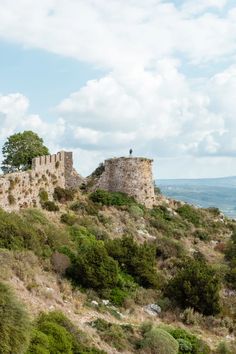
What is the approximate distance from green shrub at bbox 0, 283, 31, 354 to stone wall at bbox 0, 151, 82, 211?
52.7 feet

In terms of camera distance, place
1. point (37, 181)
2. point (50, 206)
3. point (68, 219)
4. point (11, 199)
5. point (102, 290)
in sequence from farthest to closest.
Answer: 1. point (37, 181)
2. point (50, 206)
3. point (68, 219)
4. point (11, 199)
5. point (102, 290)

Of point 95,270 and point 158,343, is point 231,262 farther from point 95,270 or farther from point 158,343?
point 158,343

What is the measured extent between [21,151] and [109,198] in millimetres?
7615

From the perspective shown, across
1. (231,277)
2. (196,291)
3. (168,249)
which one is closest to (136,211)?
(168,249)

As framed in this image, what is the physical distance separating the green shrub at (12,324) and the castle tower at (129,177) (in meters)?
27.4

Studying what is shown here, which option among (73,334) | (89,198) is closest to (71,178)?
(89,198)

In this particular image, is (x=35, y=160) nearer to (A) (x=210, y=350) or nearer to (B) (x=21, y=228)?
(B) (x=21, y=228)

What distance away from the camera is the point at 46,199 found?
33.9 meters

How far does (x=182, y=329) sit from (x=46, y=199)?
649 inches

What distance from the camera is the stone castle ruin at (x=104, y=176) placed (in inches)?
1347

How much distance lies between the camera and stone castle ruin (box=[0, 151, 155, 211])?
34.2 meters

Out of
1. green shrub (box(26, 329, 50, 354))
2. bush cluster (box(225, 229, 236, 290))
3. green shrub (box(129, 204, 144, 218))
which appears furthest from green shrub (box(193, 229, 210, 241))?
green shrub (box(26, 329, 50, 354))

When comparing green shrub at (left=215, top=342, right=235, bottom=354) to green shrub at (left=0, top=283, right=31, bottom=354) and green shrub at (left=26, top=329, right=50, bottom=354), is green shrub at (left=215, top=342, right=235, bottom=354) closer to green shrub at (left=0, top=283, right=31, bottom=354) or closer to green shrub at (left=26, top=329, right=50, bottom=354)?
green shrub at (left=26, top=329, right=50, bottom=354)

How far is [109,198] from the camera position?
125 ft
